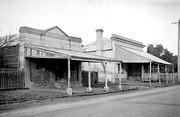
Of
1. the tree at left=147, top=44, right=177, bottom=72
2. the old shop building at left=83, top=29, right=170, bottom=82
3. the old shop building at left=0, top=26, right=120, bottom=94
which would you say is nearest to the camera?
the old shop building at left=0, top=26, right=120, bottom=94

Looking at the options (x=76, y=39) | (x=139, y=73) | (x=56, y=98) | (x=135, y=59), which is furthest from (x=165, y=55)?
(x=56, y=98)

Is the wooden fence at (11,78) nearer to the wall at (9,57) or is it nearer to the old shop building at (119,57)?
the wall at (9,57)

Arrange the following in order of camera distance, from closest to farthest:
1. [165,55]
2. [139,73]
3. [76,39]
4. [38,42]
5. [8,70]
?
1. [8,70]
2. [38,42]
3. [76,39]
4. [139,73]
5. [165,55]

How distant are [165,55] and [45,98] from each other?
4353cm

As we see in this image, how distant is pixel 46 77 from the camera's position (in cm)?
1967

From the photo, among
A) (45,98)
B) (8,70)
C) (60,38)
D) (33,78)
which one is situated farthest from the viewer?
(60,38)

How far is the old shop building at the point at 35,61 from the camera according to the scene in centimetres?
1719

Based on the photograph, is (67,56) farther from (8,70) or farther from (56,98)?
(8,70)

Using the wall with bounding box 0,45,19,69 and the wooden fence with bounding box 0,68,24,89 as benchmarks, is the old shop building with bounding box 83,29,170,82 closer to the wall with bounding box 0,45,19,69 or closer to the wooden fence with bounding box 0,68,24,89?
the wall with bounding box 0,45,19,69

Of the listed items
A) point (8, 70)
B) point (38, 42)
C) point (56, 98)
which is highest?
point (38, 42)

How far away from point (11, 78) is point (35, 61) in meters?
2.55

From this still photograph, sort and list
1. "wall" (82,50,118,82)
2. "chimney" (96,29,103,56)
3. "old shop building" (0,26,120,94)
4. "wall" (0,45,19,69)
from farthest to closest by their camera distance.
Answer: "chimney" (96,29,103,56) → "wall" (82,50,118,82) → "wall" (0,45,19,69) → "old shop building" (0,26,120,94)

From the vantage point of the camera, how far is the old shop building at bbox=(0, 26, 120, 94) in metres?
17.2

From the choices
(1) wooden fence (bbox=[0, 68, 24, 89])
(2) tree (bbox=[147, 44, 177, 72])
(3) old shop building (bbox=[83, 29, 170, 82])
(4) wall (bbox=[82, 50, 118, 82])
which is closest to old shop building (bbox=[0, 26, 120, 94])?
(1) wooden fence (bbox=[0, 68, 24, 89])
